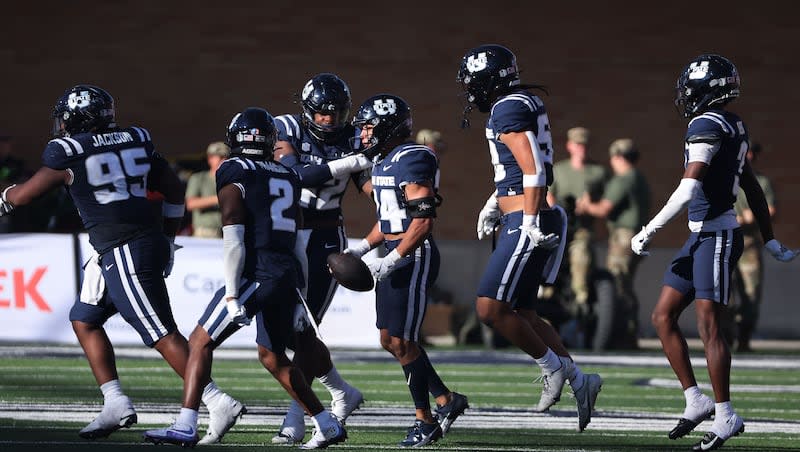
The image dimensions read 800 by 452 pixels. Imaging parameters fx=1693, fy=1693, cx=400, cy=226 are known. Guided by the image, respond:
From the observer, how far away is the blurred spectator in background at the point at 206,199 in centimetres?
1487

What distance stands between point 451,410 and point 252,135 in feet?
5.55

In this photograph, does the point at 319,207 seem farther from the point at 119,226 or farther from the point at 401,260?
the point at 119,226

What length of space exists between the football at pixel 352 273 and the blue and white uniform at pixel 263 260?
0.64 m

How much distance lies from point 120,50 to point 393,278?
11.3 meters

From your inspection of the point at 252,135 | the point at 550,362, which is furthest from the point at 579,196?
the point at 252,135

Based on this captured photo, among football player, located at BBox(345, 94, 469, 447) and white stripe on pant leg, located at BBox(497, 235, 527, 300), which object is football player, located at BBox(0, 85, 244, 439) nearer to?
football player, located at BBox(345, 94, 469, 447)

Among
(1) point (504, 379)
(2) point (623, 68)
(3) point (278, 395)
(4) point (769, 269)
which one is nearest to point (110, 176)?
(3) point (278, 395)

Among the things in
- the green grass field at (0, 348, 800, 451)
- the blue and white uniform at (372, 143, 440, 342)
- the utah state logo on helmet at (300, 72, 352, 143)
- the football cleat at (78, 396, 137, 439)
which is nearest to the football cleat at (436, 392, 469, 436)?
the green grass field at (0, 348, 800, 451)

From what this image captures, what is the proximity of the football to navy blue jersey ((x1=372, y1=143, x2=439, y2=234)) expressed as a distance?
0.23 m

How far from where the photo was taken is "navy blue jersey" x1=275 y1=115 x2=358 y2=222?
8977mm

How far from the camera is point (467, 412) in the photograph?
1001 centimetres

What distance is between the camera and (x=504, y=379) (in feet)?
40.8

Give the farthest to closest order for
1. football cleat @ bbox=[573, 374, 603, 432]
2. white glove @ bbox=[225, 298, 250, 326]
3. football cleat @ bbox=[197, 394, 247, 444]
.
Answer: football cleat @ bbox=[573, 374, 603, 432]
football cleat @ bbox=[197, 394, 247, 444]
white glove @ bbox=[225, 298, 250, 326]

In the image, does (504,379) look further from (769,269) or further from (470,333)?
(769,269)
